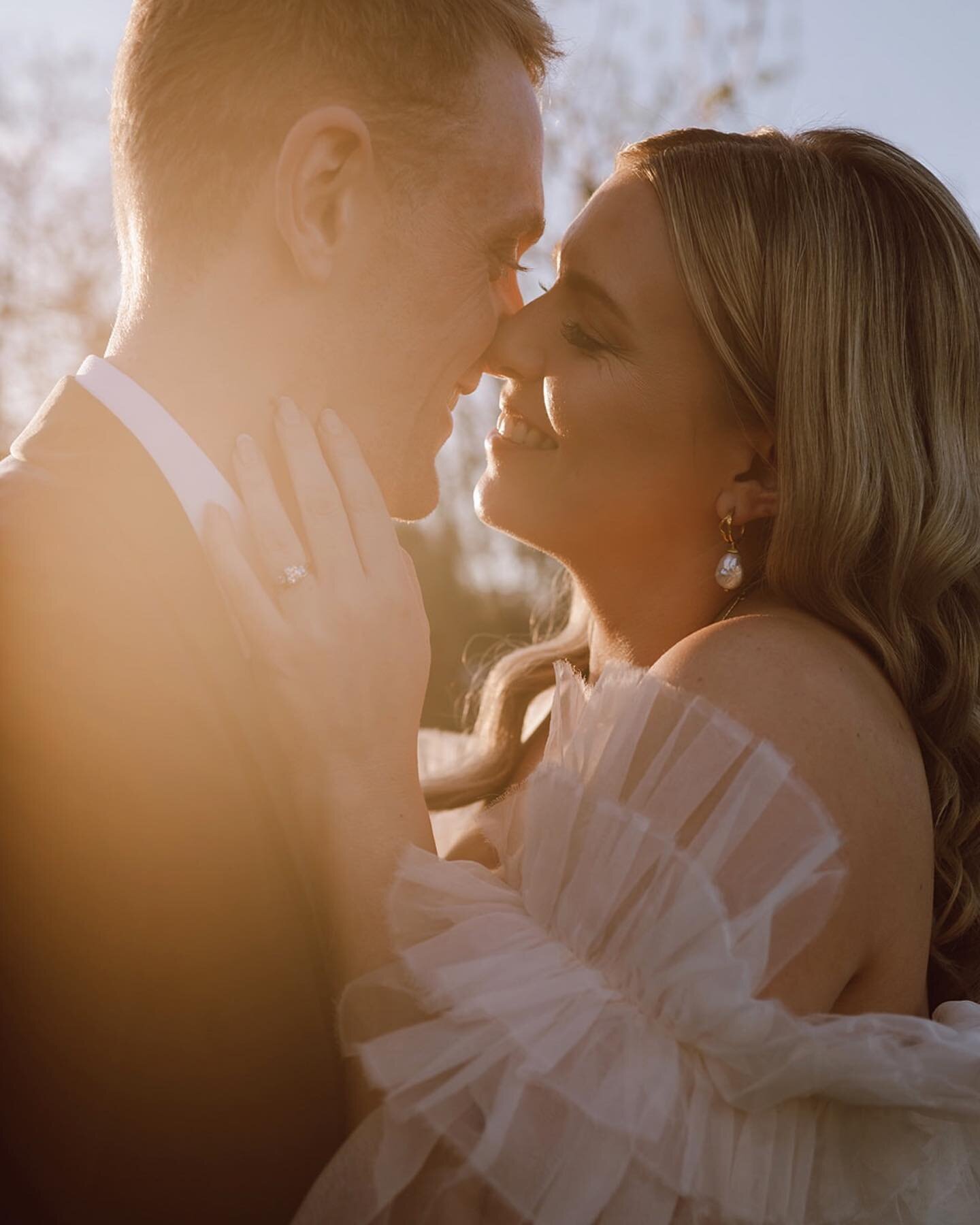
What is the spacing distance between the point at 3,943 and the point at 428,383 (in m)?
1.34

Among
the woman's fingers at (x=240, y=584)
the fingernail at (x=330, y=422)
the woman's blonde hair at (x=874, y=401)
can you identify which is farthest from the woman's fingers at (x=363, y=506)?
the woman's blonde hair at (x=874, y=401)

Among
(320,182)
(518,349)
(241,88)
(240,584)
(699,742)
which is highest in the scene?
(241,88)

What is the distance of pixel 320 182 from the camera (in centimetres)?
231

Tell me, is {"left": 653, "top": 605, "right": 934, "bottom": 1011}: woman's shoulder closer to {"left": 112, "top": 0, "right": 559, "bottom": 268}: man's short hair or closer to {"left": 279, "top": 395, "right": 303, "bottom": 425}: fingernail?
{"left": 279, "top": 395, "right": 303, "bottom": 425}: fingernail

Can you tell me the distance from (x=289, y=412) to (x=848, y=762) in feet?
3.83

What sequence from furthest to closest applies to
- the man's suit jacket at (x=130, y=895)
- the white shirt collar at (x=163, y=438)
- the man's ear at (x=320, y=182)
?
the man's ear at (x=320, y=182)
the white shirt collar at (x=163, y=438)
the man's suit jacket at (x=130, y=895)

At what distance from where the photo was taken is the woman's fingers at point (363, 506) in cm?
230

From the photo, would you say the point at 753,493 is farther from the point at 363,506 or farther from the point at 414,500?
the point at 363,506

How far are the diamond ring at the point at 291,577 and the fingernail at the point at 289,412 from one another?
0.88 ft

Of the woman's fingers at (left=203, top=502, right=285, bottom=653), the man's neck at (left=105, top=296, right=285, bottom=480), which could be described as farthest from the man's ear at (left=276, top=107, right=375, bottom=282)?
the woman's fingers at (left=203, top=502, right=285, bottom=653)

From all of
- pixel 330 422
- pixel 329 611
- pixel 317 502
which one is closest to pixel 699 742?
pixel 329 611

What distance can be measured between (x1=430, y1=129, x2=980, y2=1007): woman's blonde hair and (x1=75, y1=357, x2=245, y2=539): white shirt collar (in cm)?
120

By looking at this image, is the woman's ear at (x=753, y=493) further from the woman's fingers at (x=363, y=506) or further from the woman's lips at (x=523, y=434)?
the woman's fingers at (x=363, y=506)

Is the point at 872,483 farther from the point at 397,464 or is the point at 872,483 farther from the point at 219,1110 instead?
the point at 219,1110
